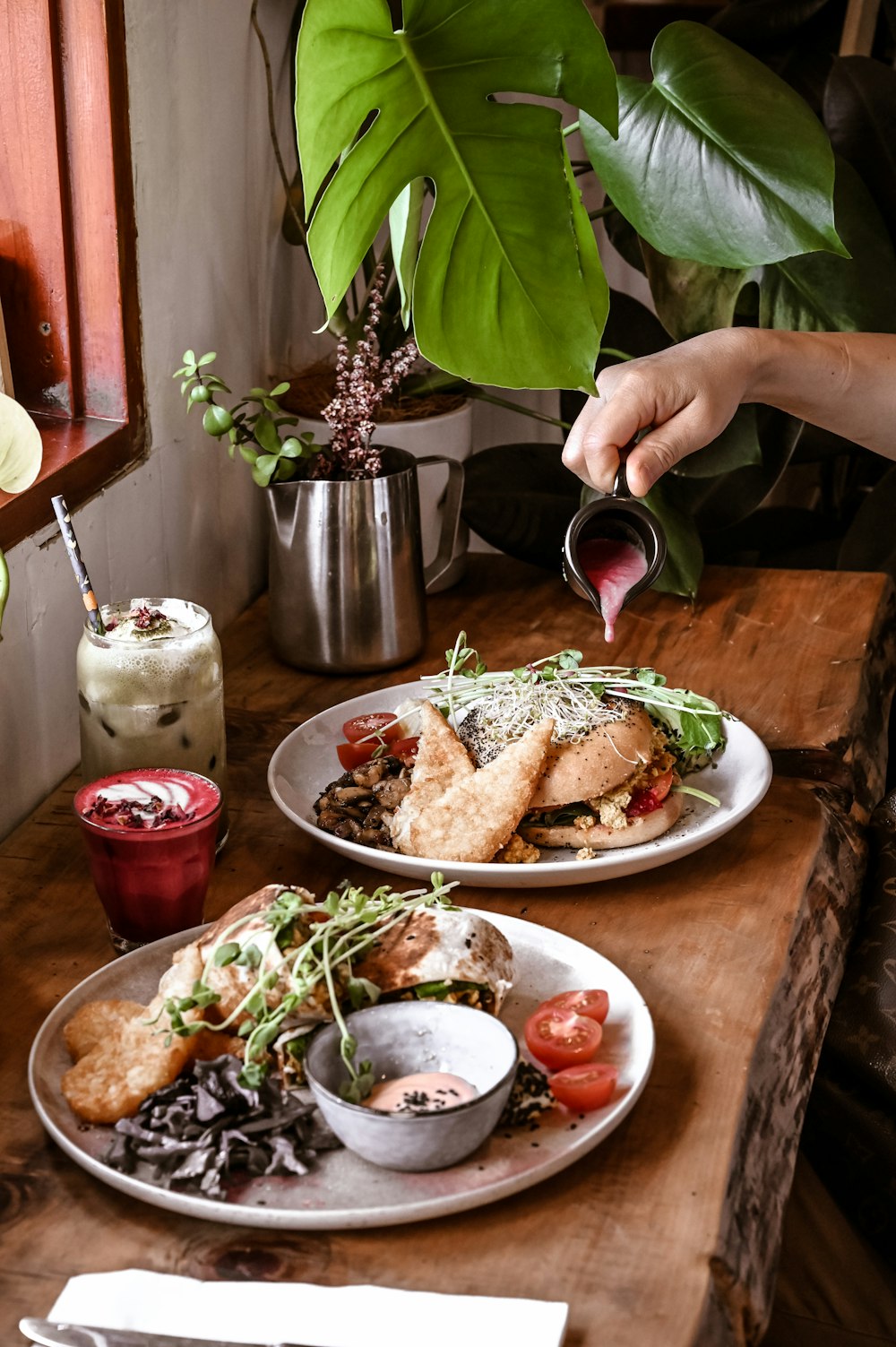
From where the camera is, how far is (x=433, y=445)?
1.92 m

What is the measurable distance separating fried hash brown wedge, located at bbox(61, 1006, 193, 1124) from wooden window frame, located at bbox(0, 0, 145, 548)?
0.56 metres

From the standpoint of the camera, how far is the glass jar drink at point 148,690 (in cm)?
118

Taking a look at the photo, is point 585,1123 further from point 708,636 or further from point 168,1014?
point 708,636

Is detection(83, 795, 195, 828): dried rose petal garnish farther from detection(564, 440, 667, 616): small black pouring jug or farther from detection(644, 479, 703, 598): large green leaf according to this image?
detection(644, 479, 703, 598): large green leaf

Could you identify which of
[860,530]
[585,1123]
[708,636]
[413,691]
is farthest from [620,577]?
[860,530]

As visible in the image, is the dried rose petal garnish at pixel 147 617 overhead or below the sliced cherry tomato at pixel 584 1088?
overhead

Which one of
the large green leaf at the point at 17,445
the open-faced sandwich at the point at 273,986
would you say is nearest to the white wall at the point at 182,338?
the large green leaf at the point at 17,445

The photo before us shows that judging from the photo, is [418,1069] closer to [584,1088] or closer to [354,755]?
[584,1088]

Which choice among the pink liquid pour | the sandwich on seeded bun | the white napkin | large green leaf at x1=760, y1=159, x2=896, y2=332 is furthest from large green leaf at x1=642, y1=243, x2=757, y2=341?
the white napkin

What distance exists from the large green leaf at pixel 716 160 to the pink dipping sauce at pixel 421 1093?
114cm

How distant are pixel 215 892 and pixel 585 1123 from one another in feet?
1.53

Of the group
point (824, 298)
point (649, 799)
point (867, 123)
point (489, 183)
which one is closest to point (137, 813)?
point (649, 799)

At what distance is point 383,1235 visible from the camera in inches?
32.9

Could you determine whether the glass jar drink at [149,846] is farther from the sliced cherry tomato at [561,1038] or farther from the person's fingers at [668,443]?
the person's fingers at [668,443]
